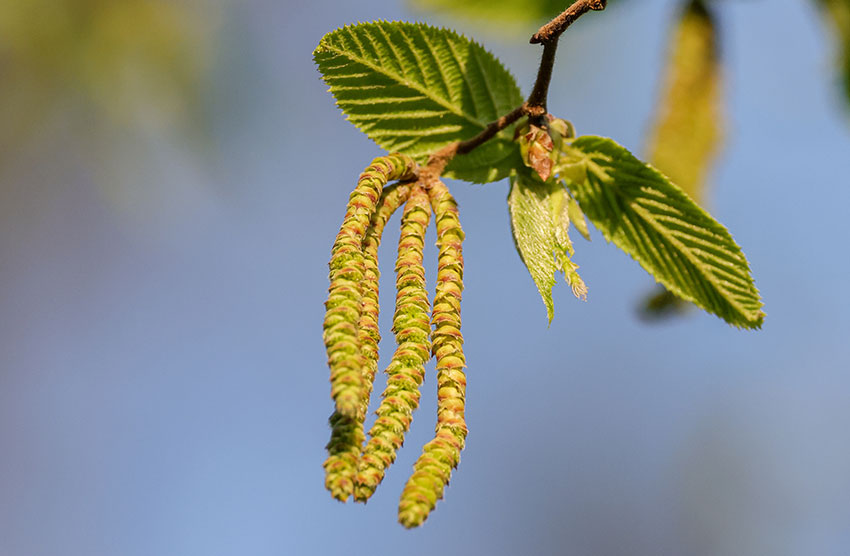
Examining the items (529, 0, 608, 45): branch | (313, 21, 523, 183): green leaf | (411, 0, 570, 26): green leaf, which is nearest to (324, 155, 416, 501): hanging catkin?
(313, 21, 523, 183): green leaf

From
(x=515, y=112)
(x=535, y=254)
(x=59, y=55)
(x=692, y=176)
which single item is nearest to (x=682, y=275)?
(x=535, y=254)

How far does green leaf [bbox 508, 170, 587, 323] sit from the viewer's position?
1.10 m

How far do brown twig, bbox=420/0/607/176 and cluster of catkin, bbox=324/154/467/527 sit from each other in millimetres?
52

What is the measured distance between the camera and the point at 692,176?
1.63m

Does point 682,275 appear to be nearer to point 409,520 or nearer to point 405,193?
point 405,193

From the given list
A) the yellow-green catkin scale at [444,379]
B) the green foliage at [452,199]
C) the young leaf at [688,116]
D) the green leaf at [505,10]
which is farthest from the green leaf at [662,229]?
the green leaf at [505,10]

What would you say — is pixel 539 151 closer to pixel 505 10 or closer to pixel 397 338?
pixel 397 338

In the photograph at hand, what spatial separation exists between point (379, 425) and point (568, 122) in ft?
1.85

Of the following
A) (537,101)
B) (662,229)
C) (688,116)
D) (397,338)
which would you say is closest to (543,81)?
(537,101)

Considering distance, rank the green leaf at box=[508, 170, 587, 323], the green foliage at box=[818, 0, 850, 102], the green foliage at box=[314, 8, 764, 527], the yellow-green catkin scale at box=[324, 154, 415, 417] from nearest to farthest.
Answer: the yellow-green catkin scale at box=[324, 154, 415, 417], the green foliage at box=[314, 8, 764, 527], the green leaf at box=[508, 170, 587, 323], the green foliage at box=[818, 0, 850, 102]

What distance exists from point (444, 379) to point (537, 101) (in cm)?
44

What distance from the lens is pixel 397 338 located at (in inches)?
36.9

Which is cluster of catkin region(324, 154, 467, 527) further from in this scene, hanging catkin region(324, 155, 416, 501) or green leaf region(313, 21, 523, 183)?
green leaf region(313, 21, 523, 183)

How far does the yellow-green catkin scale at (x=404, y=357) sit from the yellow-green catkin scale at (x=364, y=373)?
2 centimetres
